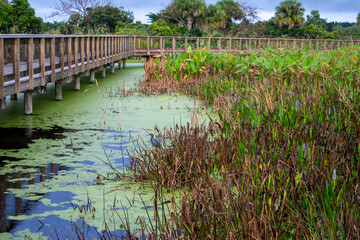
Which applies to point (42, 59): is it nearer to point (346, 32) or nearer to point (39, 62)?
point (39, 62)

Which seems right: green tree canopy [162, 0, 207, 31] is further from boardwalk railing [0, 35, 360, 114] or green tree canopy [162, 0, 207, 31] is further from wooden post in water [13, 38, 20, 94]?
wooden post in water [13, 38, 20, 94]

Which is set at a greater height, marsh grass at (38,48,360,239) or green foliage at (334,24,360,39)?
green foliage at (334,24,360,39)

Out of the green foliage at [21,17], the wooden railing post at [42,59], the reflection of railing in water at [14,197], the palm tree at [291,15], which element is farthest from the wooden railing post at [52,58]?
the palm tree at [291,15]

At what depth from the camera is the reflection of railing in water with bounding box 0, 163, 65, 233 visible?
3.74 metres

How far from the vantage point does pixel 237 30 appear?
4541 centimetres

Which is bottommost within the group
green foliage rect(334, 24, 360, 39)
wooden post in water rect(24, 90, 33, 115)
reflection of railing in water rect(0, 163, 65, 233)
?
reflection of railing in water rect(0, 163, 65, 233)

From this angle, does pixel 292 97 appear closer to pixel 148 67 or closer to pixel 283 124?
pixel 283 124

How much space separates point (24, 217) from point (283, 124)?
2554mm

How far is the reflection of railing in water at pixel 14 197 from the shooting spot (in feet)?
12.3

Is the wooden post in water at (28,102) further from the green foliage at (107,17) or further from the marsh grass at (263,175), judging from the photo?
the green foliage at (107,17)

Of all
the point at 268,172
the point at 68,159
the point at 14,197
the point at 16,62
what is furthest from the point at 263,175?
the point at 16,62

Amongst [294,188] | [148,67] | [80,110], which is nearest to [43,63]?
[80,110]

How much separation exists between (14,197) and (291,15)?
44.9 meters

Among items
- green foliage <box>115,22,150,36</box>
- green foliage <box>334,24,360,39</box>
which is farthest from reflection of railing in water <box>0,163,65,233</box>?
green foliage <box>334,24,360,39</box>
